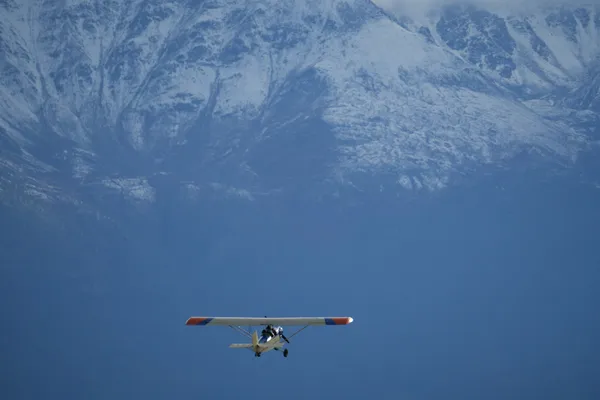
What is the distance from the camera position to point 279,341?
12412cm

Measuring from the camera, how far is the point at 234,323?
421ft

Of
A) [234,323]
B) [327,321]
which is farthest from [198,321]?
[327,321]

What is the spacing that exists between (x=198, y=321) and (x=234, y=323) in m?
3.19

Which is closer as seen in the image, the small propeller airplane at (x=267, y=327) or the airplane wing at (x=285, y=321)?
the small propeller airplane at (x=267, y=327)

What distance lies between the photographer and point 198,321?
129000 millimetres

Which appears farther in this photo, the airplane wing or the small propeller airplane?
the airplane wing

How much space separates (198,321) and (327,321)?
11.1m

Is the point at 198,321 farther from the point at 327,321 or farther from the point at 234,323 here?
the point at 327,321

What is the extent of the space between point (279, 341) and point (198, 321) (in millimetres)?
8656

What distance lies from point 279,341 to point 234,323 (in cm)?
589

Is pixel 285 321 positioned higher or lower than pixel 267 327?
higher

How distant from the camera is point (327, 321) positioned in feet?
420

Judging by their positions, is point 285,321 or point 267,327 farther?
point 285,321
